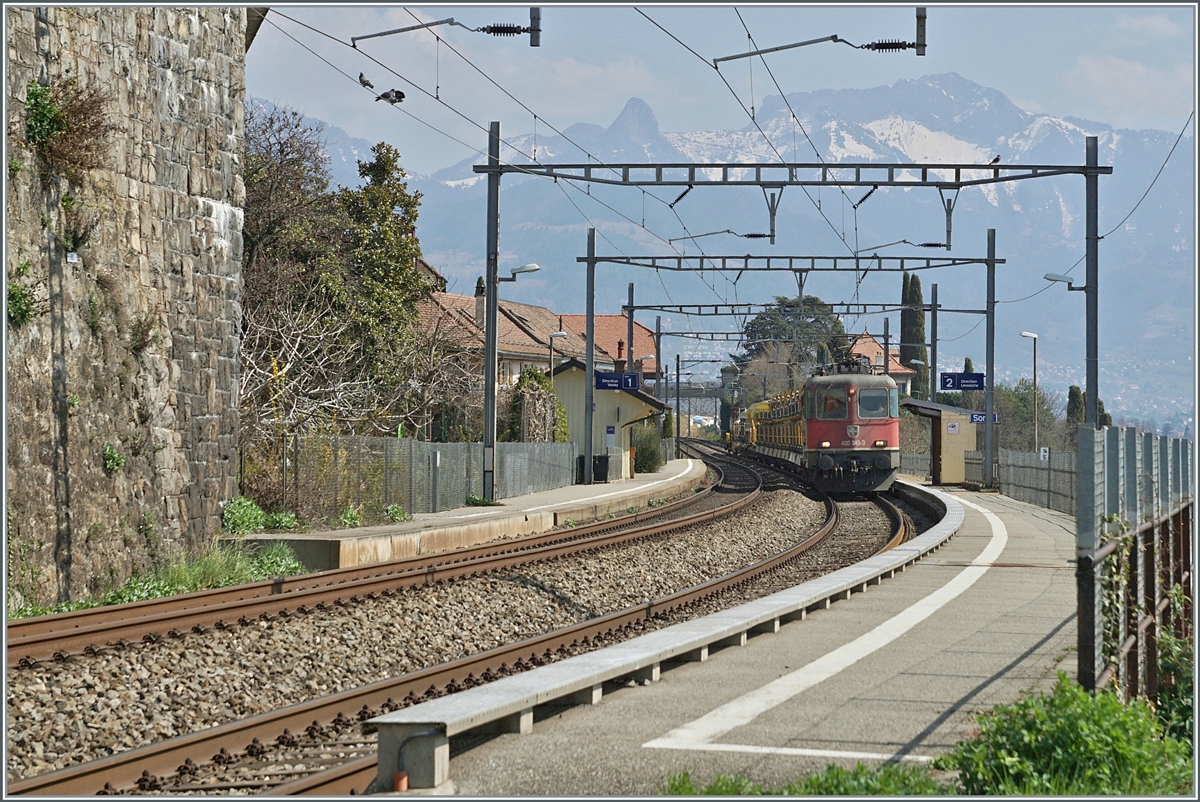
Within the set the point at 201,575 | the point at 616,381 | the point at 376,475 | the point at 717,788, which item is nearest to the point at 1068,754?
the point at 717,788

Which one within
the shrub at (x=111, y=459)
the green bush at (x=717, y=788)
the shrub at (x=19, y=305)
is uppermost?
the shrub at (x=19, y=305)

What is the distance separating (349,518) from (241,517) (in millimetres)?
3383

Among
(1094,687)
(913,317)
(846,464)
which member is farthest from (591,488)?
(913,317)

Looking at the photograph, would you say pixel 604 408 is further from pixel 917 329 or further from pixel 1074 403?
pixel 917 329

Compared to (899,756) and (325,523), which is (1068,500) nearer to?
(325,523)

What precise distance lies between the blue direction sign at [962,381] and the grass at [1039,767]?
124 feet

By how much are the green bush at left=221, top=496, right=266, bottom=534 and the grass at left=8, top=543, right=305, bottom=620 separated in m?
0.84

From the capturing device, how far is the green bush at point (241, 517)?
763 inches

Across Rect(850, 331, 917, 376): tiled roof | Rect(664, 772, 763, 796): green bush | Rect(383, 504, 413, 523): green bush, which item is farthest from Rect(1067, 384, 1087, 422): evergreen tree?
Rect(664, 772, 763, 796): green bush

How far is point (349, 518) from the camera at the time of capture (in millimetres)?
22812

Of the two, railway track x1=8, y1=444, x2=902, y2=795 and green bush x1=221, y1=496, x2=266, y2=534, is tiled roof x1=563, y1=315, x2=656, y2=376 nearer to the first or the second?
green bush x1=221, y1=496, x2=266, y2=534

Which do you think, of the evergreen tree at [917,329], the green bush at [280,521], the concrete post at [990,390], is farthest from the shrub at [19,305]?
the evergreen tree at [917,329]

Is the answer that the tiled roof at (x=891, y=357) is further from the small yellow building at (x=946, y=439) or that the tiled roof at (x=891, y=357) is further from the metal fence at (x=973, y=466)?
the small yellow building at (x=946, y=439)

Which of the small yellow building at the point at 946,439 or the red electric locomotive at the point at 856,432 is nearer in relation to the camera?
the red electric locomotive at the point at 856,432
